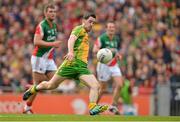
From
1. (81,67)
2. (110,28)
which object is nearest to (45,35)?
(81,67)

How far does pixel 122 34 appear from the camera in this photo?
30.2 m

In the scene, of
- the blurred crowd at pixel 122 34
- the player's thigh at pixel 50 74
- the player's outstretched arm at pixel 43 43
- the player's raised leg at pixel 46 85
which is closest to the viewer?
the player's raised leg at pixel 46 85

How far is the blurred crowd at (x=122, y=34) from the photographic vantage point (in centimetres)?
2770

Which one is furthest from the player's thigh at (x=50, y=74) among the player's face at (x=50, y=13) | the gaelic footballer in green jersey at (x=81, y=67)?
the gaelic footballer in green jersey at (x=81, y=67)

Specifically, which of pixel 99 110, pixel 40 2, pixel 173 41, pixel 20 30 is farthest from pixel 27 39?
pixel 99 110

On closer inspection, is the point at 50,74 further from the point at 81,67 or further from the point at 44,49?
the point at 81,67

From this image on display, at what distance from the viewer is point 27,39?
3019cm

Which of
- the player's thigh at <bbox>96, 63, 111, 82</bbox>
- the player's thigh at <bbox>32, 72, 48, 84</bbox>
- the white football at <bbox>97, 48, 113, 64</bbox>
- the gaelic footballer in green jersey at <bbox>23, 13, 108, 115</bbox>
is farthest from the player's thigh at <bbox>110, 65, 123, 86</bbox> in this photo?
the gaelic footballer in green jersey at <bbox>23, 13, 108, 115</bbox>

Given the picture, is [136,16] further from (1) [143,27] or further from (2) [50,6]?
(2) [50,6]

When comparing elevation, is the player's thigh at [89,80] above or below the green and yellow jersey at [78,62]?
below

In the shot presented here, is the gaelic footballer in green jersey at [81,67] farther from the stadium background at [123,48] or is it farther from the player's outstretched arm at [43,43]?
the stadium background at [123,48]

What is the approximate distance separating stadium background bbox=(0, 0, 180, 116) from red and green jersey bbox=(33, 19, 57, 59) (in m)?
5.79

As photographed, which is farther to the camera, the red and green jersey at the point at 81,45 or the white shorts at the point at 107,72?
the white shorts at the point at 107,72

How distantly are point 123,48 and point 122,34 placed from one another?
1.26m
